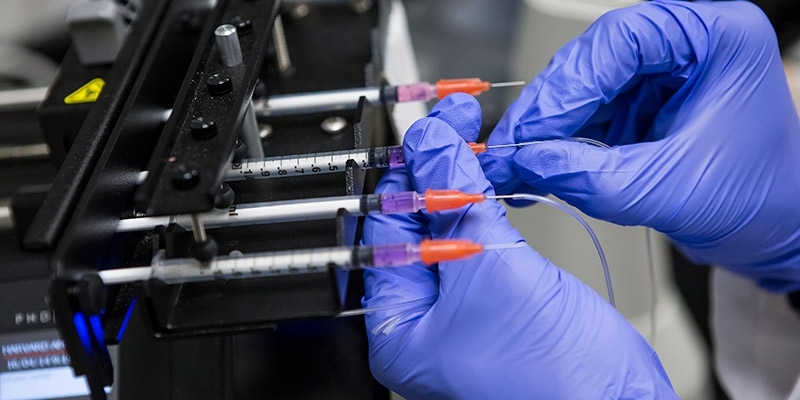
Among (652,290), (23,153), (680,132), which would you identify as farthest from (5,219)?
(652,290)

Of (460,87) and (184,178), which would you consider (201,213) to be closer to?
(184,178)

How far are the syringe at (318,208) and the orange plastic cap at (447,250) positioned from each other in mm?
55

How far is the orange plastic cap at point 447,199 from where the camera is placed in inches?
28.0

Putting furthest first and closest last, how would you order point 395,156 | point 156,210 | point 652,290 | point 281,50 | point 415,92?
1. point 652,290
2. point 281,50
3. point 415,92
4. point 395,156
5. point 156,210

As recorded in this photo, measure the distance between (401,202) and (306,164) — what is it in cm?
14

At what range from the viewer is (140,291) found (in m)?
0.63

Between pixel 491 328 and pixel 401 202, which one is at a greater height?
pixel 401 202

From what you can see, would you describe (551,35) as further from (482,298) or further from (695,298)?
(695,298)

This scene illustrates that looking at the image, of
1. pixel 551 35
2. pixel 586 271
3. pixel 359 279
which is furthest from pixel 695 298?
pixel 359 279

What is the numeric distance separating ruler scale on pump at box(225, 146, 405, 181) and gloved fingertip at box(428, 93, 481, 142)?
100 millimetres

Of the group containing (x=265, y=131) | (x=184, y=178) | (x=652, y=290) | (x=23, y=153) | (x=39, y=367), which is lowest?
(x=652, y=290)

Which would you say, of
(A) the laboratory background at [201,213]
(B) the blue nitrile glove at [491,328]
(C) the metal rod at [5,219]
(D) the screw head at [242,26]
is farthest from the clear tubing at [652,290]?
(C) the metal rod at [5,219]

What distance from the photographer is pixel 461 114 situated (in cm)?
84

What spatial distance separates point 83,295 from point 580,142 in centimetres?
60
